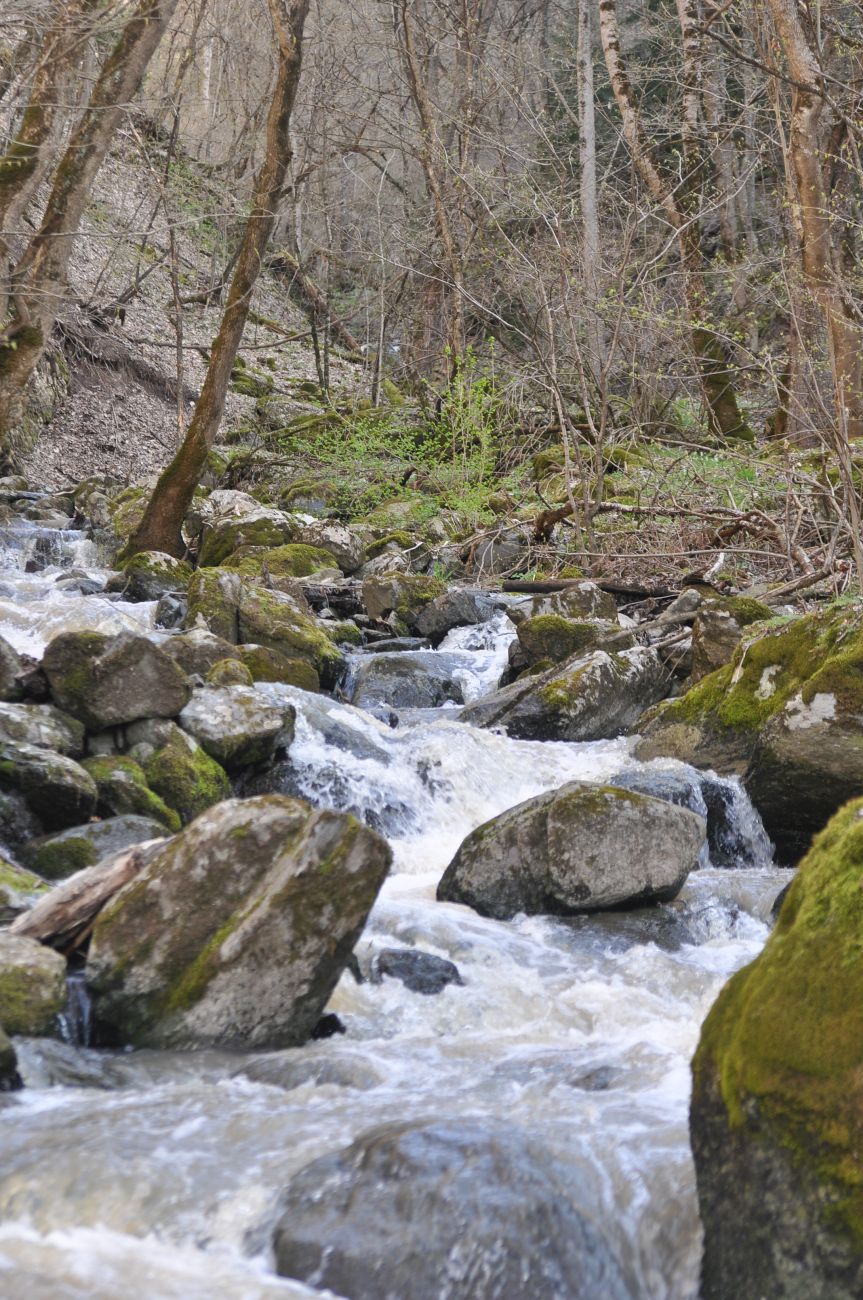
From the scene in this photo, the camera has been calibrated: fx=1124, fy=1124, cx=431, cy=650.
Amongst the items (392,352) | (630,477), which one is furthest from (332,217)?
(630,477)

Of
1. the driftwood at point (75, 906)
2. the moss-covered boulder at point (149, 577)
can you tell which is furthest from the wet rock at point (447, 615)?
the driftwood at point (75, 906)

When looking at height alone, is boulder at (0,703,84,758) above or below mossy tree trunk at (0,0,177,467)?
below

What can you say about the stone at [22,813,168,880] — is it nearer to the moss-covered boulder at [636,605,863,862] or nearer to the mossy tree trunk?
the moss-covered boulder at [636,605,863,862]

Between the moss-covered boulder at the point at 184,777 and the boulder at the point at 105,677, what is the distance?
258 millimetres

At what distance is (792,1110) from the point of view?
233 centimetres

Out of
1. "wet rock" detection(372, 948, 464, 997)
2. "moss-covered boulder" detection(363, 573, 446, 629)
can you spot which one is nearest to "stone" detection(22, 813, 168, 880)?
"wet rock" detection(372, 948, 464, 997)

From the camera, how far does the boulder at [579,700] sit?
8.56 metres

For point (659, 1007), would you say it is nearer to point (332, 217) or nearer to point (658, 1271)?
point (658, 1271)

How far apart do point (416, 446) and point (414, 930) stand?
11.3 m

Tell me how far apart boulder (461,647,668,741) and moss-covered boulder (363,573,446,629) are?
98.7 inches

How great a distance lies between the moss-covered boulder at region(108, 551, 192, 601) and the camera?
11359 millimetres

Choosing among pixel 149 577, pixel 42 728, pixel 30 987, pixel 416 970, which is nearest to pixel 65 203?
pixel 149 577

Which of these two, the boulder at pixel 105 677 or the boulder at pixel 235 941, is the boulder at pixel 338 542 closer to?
the boulder at pixel 105 677

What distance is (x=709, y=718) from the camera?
771 centimetres
